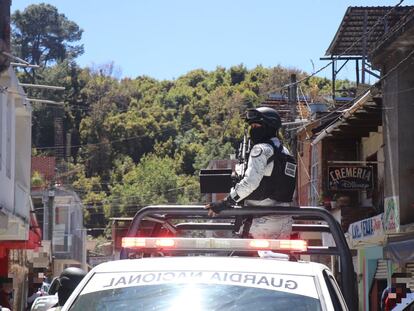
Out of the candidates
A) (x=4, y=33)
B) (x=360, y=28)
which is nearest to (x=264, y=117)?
(x=4, y=33)

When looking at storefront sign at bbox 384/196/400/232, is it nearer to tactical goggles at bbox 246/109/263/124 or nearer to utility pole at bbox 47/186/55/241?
tactical goggles at bbox 246/109/263/124

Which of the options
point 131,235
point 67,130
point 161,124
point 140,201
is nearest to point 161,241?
point 131,235

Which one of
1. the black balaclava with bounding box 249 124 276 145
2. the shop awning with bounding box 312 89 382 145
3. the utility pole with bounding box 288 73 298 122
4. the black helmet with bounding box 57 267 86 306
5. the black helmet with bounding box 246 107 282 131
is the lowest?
the black helmet with bounding box 57 267 86 306

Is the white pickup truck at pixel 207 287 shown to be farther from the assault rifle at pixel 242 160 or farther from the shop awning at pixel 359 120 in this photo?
the shop awning at pixel 359 120

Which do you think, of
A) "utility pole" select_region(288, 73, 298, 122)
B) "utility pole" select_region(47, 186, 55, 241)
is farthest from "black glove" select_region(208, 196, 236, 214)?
"utility pole" select_region(47, 186, 55, 241)

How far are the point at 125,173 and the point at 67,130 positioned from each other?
24.3 feet

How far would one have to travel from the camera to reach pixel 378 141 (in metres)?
25.5

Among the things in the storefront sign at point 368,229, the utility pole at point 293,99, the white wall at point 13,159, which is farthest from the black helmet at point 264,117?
the utility pole at point 293,99

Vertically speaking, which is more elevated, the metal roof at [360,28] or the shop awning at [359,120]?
the metal roof at [360,28]

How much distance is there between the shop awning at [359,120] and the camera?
888 inches

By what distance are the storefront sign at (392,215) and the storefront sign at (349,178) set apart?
83.3 inches

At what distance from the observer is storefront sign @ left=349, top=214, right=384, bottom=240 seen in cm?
2166

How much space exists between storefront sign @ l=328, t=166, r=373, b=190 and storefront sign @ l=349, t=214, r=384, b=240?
3.20 feet

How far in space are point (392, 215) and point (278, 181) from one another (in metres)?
Result: 14.2
